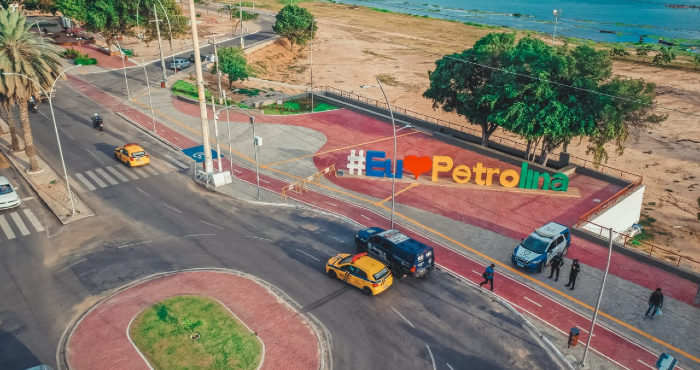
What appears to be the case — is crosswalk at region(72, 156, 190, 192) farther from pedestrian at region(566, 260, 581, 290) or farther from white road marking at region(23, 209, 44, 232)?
pedestrian at region(566, 260, 581, 290)

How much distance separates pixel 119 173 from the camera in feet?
152

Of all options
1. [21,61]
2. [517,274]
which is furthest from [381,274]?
[21,61]

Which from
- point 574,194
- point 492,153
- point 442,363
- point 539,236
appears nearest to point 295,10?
point 492,153

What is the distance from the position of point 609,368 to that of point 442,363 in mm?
8493

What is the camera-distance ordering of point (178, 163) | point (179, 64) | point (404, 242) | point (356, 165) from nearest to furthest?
point (404, 242) < point (356, 165) < point (178, 163) < point (179, 64)

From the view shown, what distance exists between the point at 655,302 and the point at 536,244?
302 inches

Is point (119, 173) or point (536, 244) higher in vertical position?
point (119, 173)

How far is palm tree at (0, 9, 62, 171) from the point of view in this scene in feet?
130

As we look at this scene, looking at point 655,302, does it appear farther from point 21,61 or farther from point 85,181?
point 21,61

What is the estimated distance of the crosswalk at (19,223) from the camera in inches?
1415

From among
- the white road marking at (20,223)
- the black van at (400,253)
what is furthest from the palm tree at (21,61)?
the black van at (400,253)

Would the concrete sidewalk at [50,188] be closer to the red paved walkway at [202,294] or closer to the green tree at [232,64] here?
the red paved walkway at [202,294]

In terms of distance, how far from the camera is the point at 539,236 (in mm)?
34188

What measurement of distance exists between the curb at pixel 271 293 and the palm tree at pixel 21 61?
21.3 metres
